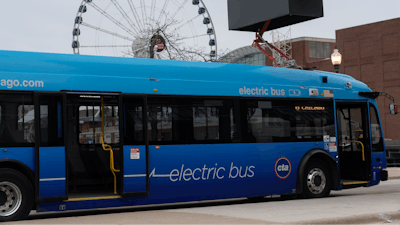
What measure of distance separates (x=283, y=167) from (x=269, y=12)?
890cm

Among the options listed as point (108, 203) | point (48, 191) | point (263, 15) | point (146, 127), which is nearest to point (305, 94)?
point (146, 127)

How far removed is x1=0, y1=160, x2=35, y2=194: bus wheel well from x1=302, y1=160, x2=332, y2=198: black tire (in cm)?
633

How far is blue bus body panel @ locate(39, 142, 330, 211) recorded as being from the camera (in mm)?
10164

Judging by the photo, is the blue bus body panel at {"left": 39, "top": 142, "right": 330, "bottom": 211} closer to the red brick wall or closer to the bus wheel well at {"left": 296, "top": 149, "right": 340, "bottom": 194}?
the bus wheel well at {"left": 296, "top": 149, "right": 340, "bottom": 194}

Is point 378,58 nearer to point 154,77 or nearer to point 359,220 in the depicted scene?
point 154,77

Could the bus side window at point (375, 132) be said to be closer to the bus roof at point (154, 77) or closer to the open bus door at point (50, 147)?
the bus roof at point (154, 77)

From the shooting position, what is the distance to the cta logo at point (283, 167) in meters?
11.8

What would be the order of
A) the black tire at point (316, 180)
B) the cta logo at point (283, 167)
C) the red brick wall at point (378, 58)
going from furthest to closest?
1. the red brick wall at point (378, 58)
2. the black tire at point (316, 180)
3. the cta logo at point (283, 167)

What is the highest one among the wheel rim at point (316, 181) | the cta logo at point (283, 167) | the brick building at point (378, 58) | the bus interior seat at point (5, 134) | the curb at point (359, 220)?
the brick building at point (378, 58)

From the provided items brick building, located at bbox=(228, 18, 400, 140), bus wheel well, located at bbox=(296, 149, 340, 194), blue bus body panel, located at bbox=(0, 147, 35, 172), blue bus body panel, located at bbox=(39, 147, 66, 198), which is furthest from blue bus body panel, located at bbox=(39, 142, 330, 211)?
brick building, located at bbox=(228, 18, 400, 140)

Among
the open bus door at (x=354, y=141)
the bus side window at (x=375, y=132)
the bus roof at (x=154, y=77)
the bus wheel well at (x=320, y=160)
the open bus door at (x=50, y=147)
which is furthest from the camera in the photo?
the bus side window at (x=375, y=132)

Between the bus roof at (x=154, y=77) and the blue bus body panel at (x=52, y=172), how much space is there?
113cm

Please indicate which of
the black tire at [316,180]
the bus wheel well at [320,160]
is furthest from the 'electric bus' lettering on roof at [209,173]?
the black tire at [316,180]

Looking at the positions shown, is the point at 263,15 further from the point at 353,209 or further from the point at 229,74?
the point at 353,209
